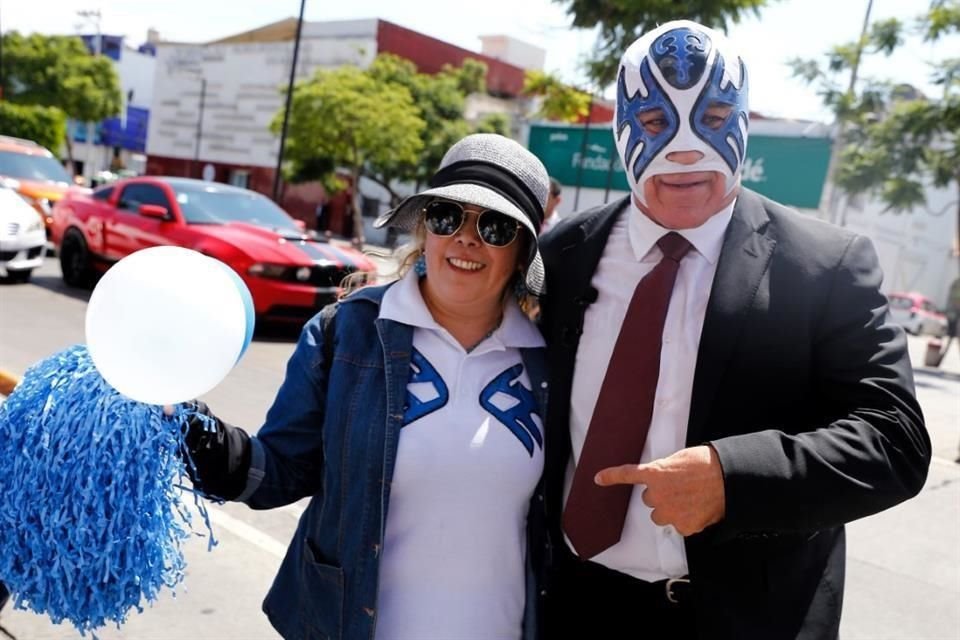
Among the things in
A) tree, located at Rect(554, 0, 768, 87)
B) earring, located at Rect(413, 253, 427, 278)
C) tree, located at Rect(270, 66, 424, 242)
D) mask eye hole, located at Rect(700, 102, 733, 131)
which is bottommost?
earring, located at Rect(413, 253, 427, 278)

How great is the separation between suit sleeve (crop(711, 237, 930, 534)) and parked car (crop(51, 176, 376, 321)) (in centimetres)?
672

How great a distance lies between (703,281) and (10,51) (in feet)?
146

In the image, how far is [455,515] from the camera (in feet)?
5.68

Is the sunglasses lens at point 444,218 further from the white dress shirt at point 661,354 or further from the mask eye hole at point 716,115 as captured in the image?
the mask eye hole at point 716,115

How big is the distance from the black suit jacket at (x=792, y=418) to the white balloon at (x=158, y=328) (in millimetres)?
835

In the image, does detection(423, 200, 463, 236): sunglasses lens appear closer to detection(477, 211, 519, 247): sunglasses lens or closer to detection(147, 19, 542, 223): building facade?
detection(477, 211, 519, 247): sunglasses lens

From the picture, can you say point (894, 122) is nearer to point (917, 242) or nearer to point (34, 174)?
point (34, 174)

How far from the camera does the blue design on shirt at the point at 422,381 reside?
5.74ft

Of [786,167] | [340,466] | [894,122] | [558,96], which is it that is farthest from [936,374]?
[340,466]

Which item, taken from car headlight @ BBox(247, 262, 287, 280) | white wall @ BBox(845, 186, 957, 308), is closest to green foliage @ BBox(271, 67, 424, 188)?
white wall @ BBox(845, 186, 957, 308)

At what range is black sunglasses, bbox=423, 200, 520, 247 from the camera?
1.82 meters

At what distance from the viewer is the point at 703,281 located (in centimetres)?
172

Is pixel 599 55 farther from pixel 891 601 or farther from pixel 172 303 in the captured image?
pixel 172 303

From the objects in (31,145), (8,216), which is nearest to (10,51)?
(31,145)
